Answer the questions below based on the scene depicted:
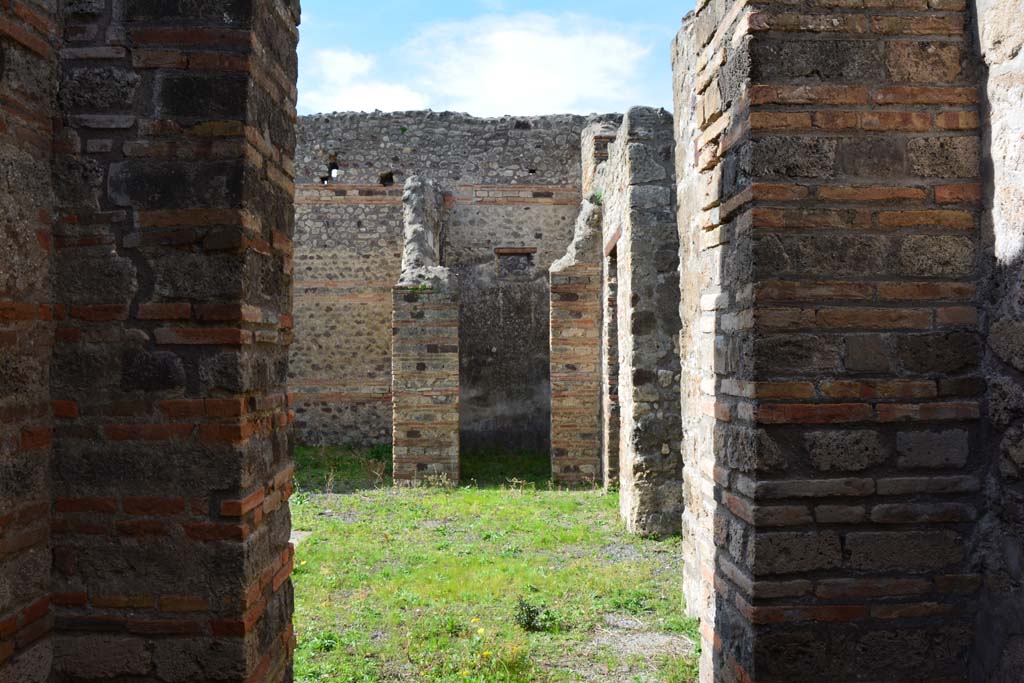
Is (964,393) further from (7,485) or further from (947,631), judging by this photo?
(7,485)

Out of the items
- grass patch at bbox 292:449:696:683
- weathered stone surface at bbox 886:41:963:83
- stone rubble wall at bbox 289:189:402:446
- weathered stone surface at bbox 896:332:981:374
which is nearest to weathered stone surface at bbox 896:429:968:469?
weathered stone surface at bbox 896:332:981:374

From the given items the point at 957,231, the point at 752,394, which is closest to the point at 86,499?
the point at 752,394

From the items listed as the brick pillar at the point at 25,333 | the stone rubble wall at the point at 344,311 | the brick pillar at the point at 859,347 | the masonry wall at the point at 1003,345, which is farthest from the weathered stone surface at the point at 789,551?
A: the stone rubble wall at the point at 344,311

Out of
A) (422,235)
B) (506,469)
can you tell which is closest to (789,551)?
(506,469)

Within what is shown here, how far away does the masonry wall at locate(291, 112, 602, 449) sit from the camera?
13555 mm

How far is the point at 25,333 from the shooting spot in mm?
2533

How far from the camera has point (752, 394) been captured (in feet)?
8.41

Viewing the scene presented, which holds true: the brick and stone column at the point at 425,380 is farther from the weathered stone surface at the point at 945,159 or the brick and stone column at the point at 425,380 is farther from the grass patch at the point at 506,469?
the weathered stone surface at the point at 945,159

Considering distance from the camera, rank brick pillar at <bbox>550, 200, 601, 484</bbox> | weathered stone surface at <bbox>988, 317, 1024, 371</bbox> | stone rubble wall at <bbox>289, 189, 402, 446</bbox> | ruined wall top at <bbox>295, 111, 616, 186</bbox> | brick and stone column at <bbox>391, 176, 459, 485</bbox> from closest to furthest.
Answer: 1. weathered stone surface at <bbox>988, 317, 1024, 371</bbox>
2. brick pillar at <bbox>550, 200, 601, 484</bbox>
3. brick and stone column at <bbox>391, 176, 459, 485</bbox>
4. stone rubble wall at <bbox>289, 189, 402, 446</bbox>
5. ruined wall top at <bbox>295, 111, 616, 186</bbox>

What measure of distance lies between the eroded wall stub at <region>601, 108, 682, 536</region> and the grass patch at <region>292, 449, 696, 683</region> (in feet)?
1.44

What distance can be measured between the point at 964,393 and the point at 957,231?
1.80 ft

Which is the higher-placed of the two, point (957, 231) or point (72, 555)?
point (957, 231)

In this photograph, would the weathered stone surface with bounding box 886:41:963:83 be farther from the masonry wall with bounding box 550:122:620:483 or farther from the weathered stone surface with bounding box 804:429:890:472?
the masonry wall with bounding box 550:122:620:483

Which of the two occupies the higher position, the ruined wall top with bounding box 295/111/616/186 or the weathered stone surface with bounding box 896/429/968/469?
the ruined wall top with bounding box 295/111/616/186
